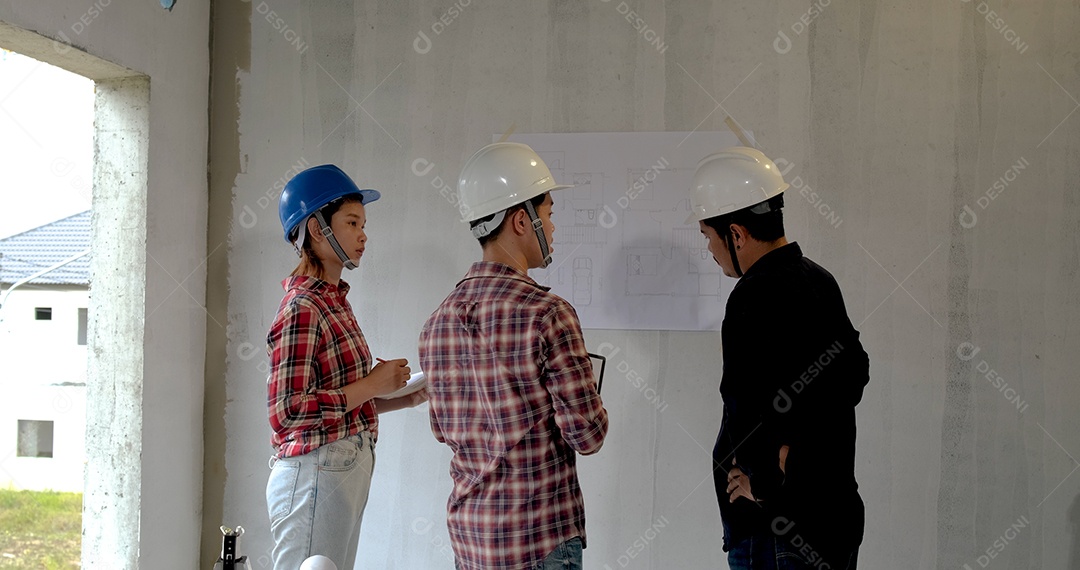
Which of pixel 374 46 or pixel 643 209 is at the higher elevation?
pixel 374 46

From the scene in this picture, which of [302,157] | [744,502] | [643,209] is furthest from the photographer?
[302,157]

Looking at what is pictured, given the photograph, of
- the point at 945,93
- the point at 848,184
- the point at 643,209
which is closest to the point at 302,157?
the point at 643,209

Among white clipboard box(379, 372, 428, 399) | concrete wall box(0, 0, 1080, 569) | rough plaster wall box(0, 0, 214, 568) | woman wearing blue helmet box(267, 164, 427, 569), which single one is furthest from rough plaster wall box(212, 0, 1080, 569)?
woman wearing blue helmet box(267, 164, 427, 569)

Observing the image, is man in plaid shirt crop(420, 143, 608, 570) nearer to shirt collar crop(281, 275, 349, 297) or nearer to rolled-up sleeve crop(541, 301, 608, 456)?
rolled-up sleeve crop(541, 301, 608, 456)

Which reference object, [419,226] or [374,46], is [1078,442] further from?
[374,46]

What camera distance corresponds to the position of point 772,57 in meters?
2.90

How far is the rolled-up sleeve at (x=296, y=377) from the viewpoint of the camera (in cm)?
186

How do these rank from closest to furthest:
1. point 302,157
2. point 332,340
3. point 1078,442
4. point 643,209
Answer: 1. point 332,340
2. point 1078,442
3. point 643,209
4. point 302,157

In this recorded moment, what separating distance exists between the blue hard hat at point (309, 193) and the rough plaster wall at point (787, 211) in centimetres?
100

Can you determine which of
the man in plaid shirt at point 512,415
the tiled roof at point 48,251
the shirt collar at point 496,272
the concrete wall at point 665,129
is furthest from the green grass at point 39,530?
the shirt collar at point 496,272

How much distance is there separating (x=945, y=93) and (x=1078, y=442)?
50.8 inches

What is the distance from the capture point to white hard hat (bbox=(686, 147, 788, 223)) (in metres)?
1.87

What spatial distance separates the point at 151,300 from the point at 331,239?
1.21 m

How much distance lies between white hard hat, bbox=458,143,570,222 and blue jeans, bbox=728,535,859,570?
889 millimetres
